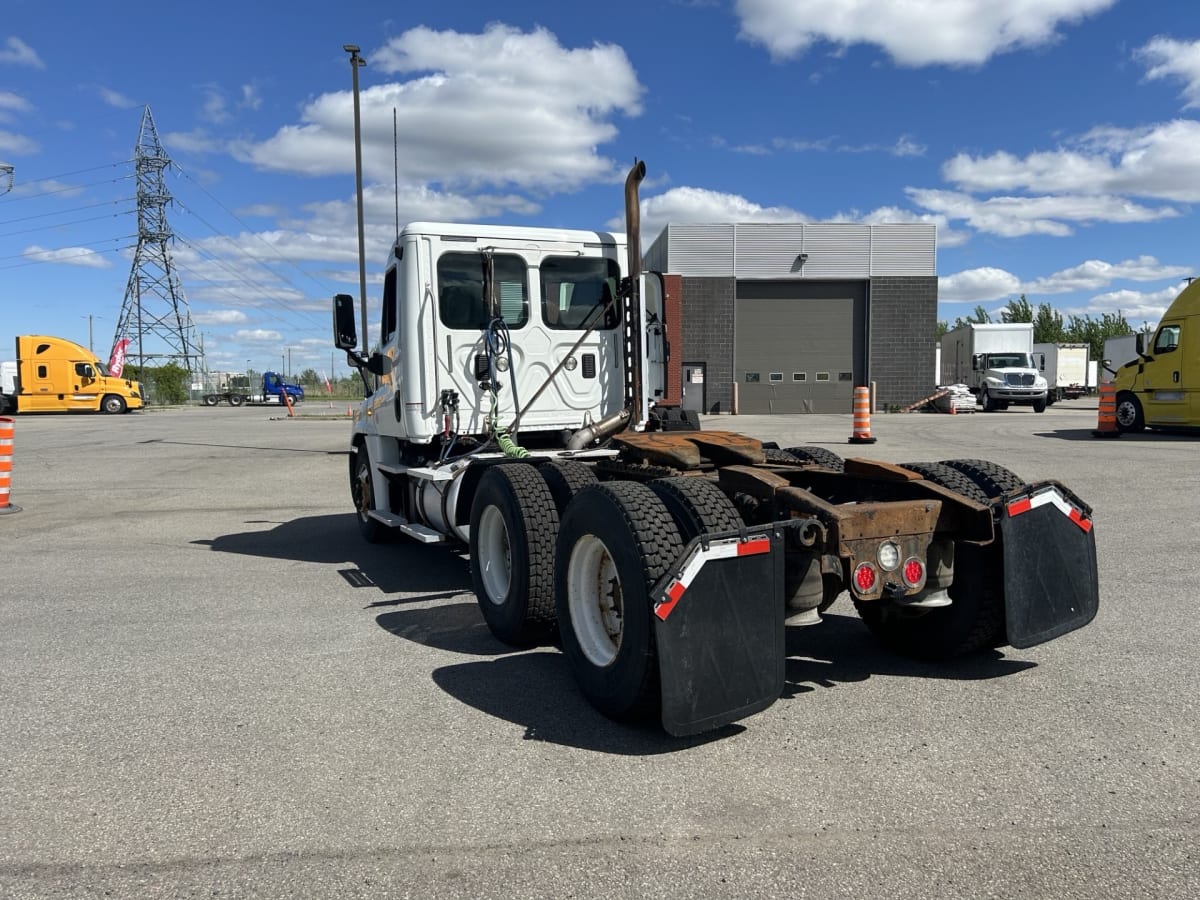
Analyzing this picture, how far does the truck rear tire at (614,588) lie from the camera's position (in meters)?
3.61

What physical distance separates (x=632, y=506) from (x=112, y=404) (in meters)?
47.8

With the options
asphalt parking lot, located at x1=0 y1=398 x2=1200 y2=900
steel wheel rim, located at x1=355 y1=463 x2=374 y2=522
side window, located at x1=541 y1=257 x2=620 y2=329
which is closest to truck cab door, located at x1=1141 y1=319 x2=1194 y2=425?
asphalt parking lot, located at x1=0 y1=398 x2=1200 y2=900

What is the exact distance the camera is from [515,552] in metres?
5.07

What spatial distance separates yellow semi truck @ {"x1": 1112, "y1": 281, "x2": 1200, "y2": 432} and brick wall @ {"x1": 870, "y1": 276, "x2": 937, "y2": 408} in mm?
17701

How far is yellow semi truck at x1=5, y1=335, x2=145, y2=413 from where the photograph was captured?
42344 mm

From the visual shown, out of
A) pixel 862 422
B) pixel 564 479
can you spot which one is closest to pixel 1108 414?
pixel 862 422

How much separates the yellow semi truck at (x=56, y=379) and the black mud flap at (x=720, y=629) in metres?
46.9

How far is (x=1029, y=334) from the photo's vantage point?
125 feet

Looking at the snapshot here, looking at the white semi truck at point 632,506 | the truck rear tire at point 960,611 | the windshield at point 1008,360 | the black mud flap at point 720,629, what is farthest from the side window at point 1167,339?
the black mud flap at point 720,629

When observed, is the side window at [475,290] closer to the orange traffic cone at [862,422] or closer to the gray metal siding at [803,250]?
the orange traffic cone at [862,422]

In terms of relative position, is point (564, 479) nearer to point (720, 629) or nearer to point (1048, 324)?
point (720, 629)

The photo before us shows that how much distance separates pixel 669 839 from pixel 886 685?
1.88 meters

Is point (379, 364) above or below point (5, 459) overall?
above

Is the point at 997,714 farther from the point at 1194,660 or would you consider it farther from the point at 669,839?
the point at 669,839
